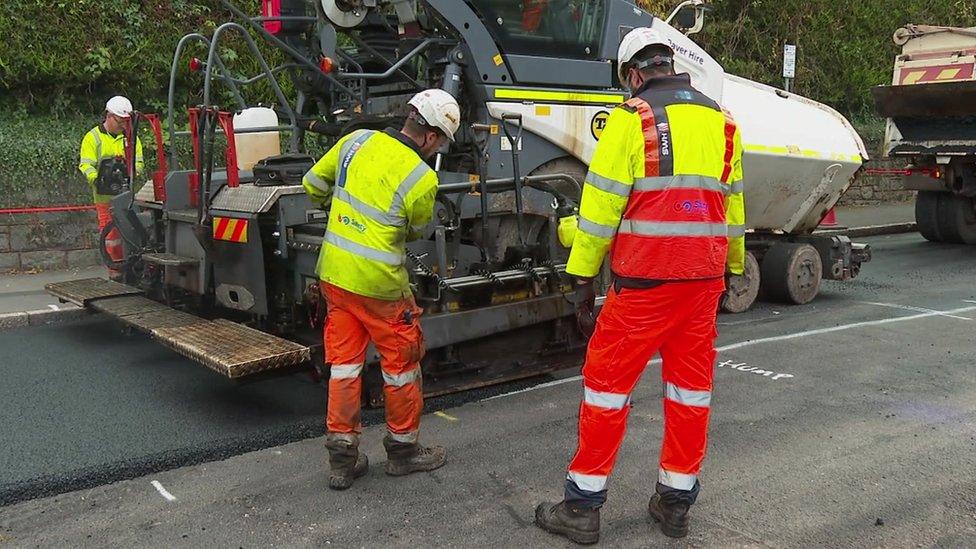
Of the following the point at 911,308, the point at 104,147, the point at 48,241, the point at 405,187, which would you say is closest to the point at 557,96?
the point at 405,187

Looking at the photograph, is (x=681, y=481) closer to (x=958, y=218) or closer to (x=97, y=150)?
(x=97, y=150)

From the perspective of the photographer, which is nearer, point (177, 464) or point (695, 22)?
point (177, 464)

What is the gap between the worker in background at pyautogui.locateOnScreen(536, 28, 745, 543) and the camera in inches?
122

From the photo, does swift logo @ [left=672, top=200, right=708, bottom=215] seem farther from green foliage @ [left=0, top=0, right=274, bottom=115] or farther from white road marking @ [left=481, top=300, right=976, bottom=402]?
green foliage @ [left=0, top=0, right=274, bottom=115]

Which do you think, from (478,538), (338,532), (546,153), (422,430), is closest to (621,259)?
(478,538)

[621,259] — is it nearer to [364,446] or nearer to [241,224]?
[364,446]

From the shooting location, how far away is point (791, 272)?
7484 millimetres

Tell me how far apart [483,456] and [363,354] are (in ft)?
2.51

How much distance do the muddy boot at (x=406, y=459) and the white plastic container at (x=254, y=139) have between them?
3.11 m

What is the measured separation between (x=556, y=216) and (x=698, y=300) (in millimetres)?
2062

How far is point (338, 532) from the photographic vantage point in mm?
3316

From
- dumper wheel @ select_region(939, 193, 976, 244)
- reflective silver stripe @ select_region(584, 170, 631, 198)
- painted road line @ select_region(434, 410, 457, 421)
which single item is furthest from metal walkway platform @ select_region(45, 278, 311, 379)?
dumper wheel @ select_region(939, 193, 976, 244)

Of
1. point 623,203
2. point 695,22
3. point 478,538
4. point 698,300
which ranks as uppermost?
point 695,22

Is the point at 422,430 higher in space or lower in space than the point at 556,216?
lower
